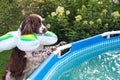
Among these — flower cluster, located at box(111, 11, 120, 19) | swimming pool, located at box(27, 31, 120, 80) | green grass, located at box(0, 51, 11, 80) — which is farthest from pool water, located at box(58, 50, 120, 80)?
green grass, located at box(0, 51, 11, 80)

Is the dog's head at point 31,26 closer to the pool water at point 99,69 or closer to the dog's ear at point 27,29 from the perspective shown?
the dog's ear at point 27,29

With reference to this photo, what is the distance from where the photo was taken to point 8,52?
6953 mm

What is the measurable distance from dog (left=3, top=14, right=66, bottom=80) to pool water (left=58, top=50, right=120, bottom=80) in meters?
0.94

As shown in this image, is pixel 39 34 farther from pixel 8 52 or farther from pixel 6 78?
pixel 8 52

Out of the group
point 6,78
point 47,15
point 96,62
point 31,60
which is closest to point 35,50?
point 31,60

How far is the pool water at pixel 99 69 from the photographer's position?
232 inches

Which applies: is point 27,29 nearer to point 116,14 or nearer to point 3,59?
point 3,59

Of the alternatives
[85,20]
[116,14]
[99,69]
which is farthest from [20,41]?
[116,14]

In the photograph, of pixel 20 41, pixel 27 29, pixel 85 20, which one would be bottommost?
pixel 85 20

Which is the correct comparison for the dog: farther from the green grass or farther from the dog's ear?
the green grass

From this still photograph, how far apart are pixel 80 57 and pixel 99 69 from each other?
1.55 ft

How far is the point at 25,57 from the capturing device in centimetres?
491

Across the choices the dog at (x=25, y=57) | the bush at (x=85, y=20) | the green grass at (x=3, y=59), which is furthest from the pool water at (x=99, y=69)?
the green grass at (x=3, y=59)

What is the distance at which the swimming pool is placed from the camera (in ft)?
18.2
